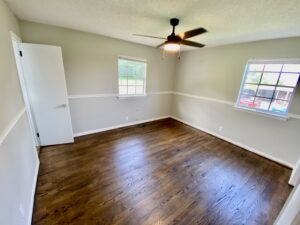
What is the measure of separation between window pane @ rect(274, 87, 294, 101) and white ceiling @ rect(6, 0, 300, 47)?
3.09ft

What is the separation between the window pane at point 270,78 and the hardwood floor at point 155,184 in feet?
5.21

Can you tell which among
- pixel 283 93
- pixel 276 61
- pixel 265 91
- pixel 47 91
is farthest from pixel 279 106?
pixel 47 91

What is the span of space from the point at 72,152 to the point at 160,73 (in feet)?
10.9

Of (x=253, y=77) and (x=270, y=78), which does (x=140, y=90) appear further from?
(x=270, y=78)

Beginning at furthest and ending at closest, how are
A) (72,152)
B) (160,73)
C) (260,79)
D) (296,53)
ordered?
(160,73), (260,79), (72,152), (296,53)

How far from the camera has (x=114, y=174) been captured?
215 cm

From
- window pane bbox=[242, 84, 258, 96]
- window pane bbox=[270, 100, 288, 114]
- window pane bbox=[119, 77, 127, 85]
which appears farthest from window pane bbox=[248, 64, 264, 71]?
window pane bbox=[119, 77, 127, 85]

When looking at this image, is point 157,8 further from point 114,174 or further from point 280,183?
point 280,183

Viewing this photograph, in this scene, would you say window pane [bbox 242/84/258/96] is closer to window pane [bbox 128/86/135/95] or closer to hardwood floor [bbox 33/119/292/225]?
hardwood floor [bbox 33/119/292/225]

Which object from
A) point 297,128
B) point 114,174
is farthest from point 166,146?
point 297,128

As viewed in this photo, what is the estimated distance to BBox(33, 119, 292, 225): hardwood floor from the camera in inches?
61.8

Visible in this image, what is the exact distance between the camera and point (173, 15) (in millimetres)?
1865

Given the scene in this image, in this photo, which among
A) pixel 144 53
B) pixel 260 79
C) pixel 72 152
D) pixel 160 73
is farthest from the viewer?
pixel 160 73

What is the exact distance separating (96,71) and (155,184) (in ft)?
9.07
